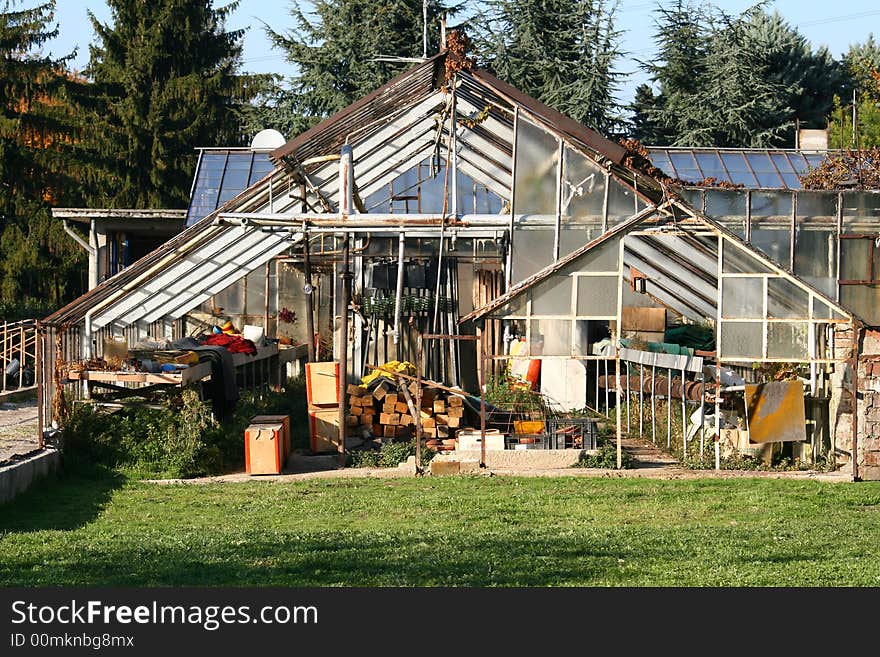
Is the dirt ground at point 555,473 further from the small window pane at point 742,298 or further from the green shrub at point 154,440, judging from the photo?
the small window pane at point 742,298

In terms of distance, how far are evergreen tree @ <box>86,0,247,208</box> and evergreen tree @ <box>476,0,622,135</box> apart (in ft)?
26.2

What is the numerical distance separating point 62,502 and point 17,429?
14.1ft

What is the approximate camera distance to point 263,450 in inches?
598

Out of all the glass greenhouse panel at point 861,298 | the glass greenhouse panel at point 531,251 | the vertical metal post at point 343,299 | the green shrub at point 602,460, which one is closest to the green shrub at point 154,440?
the vertical metal post at point 343,299

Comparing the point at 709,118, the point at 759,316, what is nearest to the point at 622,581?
the point at 759,316

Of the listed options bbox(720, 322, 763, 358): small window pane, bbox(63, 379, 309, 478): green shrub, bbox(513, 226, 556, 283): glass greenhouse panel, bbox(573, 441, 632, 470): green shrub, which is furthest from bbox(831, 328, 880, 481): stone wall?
bbox(63, 379, 309, 478): green shrub

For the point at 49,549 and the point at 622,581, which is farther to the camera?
the point at 49,549

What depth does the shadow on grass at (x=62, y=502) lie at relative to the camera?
39.1ft

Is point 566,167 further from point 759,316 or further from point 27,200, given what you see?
point 27,200

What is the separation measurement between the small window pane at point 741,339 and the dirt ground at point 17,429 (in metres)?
8.49

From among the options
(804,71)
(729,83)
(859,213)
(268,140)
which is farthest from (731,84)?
(859,213)

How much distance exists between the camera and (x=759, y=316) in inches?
595

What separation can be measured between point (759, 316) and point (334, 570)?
8060mm

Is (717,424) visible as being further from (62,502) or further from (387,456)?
(62,502)
